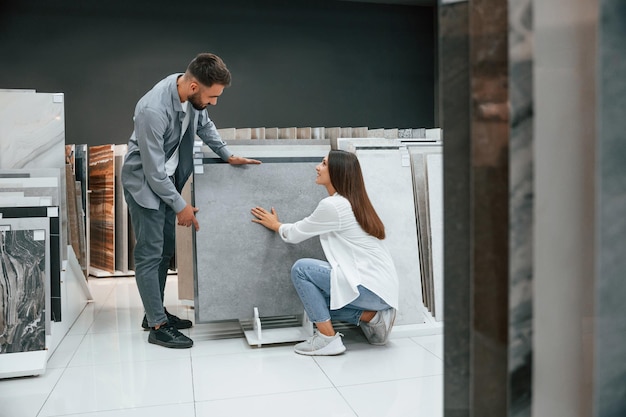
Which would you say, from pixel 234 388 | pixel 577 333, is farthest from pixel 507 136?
pixel 234 388

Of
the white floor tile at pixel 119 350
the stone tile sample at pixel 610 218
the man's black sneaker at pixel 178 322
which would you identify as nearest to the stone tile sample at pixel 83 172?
the man's black sneaker at pixel 178 322

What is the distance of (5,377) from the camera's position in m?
2.44

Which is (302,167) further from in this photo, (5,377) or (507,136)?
(507,136)

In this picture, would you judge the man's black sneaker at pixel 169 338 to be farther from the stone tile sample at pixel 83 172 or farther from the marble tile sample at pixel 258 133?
the stone tile sample at pixel 83 172

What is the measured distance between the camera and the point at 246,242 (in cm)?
312

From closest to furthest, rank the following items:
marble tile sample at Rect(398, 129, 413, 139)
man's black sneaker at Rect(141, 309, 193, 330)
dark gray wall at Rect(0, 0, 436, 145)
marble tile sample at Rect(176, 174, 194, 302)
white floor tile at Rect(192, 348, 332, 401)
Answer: white floor tile at Rect(192, 348, 332, 401) → man's black sneaker at Rect(141, 309, 193, 330) → marble tile sample at Rect(176, 174, 194, 302) → marble tile sample at Rect(398, 129, 413, 139) → dark gray wall at Rect(0, 0, 436, 145)

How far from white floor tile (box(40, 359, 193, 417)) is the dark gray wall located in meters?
4.08

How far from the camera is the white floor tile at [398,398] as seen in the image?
6.75ft

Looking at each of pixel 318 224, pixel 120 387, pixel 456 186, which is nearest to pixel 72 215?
pixel 120 387

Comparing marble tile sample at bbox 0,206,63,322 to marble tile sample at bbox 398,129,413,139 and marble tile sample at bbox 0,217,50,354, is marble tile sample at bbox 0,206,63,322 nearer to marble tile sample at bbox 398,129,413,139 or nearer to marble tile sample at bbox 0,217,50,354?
marble tile sample at bbox 0,217,50,354

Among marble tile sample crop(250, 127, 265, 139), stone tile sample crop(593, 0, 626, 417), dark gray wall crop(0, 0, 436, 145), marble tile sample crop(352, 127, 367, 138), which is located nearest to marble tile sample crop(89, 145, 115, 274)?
dark gray wall crop(0, 0, 436, 145)

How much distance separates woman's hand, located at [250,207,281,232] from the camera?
308 centimetres

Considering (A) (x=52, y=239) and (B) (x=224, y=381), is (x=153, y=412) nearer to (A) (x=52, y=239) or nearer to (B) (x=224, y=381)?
(B) (x=224, y=381)

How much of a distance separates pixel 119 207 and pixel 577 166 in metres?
5.18
